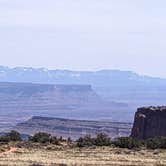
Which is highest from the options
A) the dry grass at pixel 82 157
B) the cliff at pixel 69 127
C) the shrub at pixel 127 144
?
the shrub at pixel 127 144

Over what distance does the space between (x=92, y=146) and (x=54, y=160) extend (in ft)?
32.7

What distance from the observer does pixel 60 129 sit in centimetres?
15725

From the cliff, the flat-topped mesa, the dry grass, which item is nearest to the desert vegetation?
the dry grass

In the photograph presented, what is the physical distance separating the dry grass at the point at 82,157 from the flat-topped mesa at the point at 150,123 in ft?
110

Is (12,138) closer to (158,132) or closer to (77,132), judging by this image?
(158,132)

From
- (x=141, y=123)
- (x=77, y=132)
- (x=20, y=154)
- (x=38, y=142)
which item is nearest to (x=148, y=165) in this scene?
(x=20, y=154)

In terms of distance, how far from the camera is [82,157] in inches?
1452

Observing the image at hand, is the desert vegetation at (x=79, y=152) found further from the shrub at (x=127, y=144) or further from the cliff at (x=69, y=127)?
the cliff at (x=69, y=127)

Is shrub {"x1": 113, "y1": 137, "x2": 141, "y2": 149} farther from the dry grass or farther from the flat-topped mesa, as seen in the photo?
the flat-topped mesa

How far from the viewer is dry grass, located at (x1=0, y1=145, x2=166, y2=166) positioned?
33844mm

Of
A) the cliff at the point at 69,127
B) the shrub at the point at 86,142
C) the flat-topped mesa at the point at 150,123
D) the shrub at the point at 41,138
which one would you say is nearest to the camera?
the shrub at the point at 86,142

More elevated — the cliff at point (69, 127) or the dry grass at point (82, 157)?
the dry grass at point (82, 157)

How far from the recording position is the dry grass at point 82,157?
111 ft

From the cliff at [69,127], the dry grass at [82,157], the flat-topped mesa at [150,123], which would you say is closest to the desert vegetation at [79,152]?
the dry grass at [82,157]
